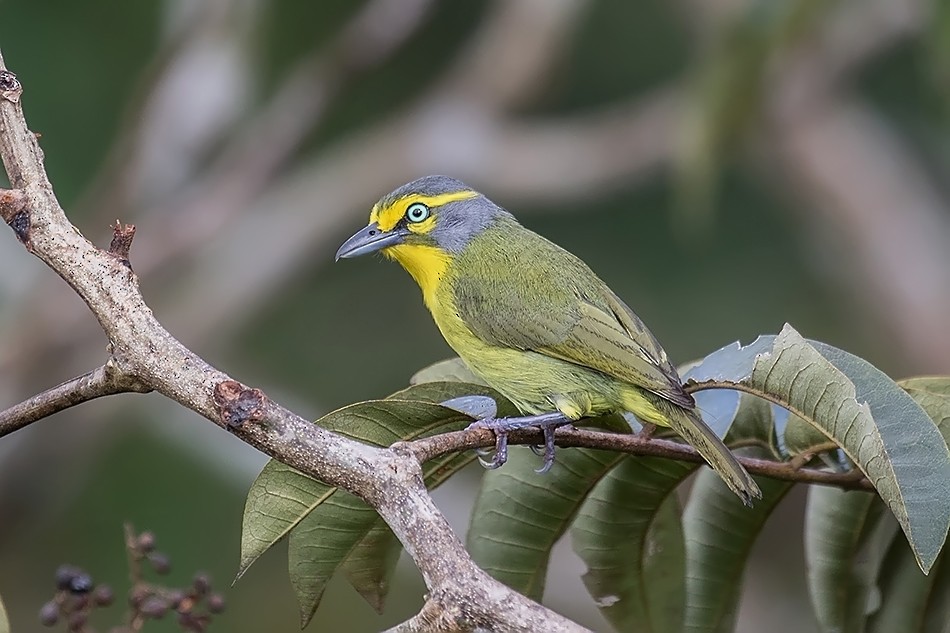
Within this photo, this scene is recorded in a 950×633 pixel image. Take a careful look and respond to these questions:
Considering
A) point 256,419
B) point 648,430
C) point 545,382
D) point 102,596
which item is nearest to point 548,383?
point 545,382

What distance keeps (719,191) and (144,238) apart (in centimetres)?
605

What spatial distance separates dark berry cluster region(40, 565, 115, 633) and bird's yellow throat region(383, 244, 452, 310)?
1031mm

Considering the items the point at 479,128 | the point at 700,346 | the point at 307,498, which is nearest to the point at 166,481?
the point at 479,128

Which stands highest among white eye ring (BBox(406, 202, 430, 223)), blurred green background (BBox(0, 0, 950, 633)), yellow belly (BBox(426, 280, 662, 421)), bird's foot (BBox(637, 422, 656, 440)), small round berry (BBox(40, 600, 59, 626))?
blurred green background (BBox(0, 0, 950, 633))

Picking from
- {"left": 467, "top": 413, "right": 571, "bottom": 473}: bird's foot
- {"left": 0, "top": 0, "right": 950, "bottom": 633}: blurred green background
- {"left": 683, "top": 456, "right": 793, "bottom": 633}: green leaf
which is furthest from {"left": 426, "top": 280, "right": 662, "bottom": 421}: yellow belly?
{"left": 0, "top": 0, "right": 950, "bottom": 633}: blurred green background

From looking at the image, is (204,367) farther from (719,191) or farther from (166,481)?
(719,191)

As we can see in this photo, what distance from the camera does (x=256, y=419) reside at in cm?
154

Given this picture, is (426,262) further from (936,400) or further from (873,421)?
(873,421)

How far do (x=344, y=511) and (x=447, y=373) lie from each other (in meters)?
0.54

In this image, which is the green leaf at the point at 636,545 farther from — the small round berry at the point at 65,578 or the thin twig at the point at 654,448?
the small round berry at the point at 65,578

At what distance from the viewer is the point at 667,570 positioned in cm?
224

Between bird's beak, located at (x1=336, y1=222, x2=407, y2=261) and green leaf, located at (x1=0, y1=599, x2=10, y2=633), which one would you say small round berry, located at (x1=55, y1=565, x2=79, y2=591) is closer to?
green leaf, located at (x1=0, y1=599, x2=10, y2=633)

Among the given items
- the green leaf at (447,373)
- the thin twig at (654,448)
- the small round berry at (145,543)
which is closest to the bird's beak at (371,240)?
the green leaf at (447,373)

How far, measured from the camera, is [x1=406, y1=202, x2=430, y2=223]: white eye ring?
3.04m
